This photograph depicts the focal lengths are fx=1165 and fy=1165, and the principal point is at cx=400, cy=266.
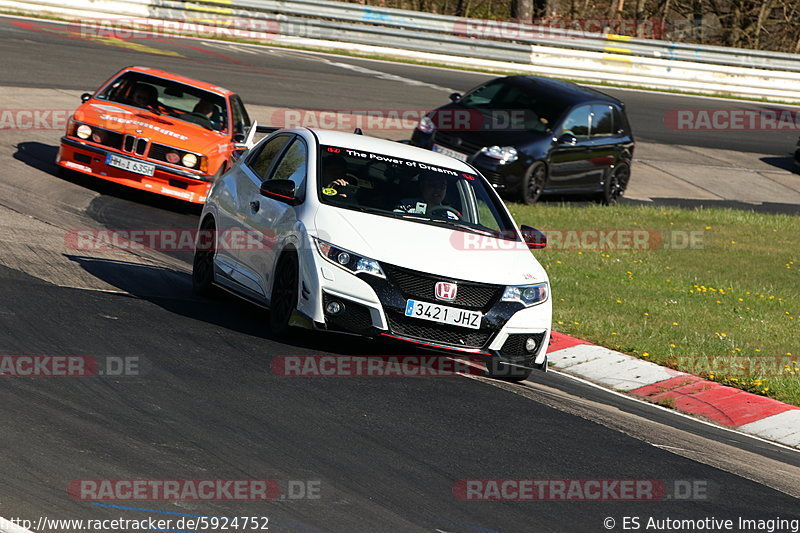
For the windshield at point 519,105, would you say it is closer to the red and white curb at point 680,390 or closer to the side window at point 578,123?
the side window at point 578,123

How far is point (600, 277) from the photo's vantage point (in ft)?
45.4

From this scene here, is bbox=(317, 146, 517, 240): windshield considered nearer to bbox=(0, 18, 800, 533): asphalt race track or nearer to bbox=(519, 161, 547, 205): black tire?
bbox=(0, 18, 800, 533): asphalt race track

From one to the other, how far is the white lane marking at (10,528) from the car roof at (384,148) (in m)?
5.12

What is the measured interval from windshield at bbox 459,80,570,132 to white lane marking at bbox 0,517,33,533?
14.1m

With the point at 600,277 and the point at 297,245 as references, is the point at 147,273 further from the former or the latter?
the point at 600,277

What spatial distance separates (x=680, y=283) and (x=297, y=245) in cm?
689

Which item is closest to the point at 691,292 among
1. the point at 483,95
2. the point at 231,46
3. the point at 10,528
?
the point at 483,95

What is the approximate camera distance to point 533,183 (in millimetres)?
18000

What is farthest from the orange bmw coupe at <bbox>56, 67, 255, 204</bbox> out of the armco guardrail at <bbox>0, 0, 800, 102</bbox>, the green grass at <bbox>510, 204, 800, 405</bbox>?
the armco guardrail at <bbox>0, 0, 800, 102</bbox>

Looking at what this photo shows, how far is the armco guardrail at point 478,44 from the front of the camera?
3012 centimetres

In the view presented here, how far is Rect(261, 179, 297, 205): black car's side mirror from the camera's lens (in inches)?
345

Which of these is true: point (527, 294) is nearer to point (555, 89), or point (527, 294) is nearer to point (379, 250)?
point (379, 250)

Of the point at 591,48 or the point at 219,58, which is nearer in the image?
the point at 219,58

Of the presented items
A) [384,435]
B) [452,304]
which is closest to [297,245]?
[452,304]
